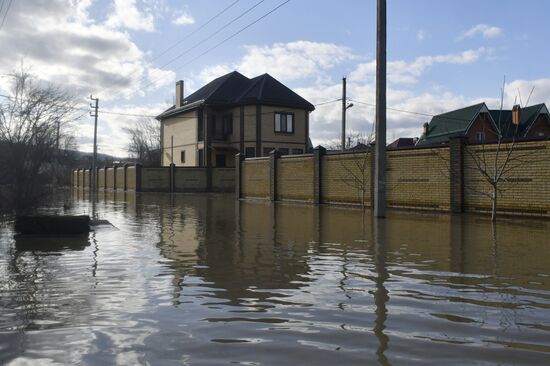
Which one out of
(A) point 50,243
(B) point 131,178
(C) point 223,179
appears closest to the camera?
(A) point 50,243

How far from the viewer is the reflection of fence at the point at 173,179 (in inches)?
1630

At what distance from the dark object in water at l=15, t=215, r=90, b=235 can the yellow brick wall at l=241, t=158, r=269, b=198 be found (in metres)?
17.7

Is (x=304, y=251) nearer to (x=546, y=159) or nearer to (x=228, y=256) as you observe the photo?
(x=228, y=256)

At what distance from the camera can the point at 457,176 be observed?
55.8ft

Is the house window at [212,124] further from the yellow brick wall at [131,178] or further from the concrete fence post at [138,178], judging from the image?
the yellow brick wall at [131,178]

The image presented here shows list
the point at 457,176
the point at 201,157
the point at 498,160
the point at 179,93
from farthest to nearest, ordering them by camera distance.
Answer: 1. the point at 179,93
2. the point at 201,157
3. the point at 457,176
4. the point at 498,160

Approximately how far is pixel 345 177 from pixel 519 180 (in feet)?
27.0

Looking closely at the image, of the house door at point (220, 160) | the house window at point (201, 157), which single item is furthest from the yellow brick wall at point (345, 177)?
the house window at point (201, 157)

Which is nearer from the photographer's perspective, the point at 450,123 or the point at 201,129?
the point at 201,129

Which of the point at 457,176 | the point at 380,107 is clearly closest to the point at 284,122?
the point at 457,176

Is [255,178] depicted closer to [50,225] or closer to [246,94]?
[246,94]

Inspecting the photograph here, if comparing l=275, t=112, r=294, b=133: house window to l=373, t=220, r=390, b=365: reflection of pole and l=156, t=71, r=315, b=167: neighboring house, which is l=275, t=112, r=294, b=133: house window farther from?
l=373, t=220, r=390, b=365: reflection of pole

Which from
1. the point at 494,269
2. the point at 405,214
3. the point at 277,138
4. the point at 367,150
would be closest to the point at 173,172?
the point at 277,138

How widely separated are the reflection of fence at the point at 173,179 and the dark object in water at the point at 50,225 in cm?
2974
